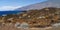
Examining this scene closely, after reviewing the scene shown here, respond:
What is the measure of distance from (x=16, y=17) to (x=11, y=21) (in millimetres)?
96

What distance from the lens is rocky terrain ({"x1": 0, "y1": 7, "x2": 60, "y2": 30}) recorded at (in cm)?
169

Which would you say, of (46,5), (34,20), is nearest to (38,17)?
(34,20)

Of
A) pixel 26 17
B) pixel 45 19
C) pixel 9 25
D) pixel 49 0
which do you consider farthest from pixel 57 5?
pixel 9 25

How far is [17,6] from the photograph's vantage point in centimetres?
178

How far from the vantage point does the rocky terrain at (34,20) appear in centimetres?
169

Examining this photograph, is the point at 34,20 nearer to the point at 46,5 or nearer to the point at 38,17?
the point at 38,17

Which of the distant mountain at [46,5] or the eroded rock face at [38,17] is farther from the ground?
the distant mountain at [46,5]

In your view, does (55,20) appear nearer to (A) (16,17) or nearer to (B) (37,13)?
(B) (37,13)

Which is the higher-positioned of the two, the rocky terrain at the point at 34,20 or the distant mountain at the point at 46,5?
the distant mountain at the point at 46,5

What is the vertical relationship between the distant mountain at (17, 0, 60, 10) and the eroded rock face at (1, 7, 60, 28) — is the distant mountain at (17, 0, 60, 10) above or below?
above

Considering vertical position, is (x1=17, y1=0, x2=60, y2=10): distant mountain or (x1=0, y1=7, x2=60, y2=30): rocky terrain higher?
(x1=17, y1=0, x2=60, y2=10): distant mountain

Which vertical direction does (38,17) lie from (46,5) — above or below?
below

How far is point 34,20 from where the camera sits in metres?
1.72

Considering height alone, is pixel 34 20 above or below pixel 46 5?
below
